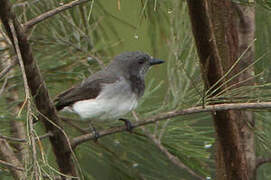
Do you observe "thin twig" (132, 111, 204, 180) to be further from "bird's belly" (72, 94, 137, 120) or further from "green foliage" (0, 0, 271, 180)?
"bird's belly" (72, 94, 137, 120)

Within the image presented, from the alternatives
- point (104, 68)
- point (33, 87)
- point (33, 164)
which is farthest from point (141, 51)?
point (33, 164)

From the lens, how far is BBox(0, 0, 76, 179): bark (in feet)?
4.10

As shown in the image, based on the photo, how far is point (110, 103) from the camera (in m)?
2.24

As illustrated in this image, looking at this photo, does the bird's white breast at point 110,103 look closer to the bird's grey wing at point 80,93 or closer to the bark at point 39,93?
the bird's grey wing at point 80,93

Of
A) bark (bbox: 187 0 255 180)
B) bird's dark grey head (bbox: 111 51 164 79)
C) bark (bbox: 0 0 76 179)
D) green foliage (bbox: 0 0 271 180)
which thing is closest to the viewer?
bark (bbox: 0 0 76 179)

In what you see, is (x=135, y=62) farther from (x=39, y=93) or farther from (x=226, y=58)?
(x=39, y=93)

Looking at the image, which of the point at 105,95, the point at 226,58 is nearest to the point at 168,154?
the point at 226,58

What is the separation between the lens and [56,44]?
214 cm

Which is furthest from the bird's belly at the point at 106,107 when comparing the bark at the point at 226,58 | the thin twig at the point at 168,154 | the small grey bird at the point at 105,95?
the bark at the point at 226,58

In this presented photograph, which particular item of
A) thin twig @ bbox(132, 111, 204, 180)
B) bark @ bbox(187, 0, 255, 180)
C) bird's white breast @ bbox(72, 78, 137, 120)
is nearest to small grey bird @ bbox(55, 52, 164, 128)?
bird's white breast @ bbox(72, 78, 137, 120)

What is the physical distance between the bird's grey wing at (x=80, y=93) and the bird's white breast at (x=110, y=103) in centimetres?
2

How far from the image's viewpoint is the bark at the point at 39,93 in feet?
4.10

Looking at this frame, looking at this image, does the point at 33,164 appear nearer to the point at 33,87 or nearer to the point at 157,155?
the point at 33,87

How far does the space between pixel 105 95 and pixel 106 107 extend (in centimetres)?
7
